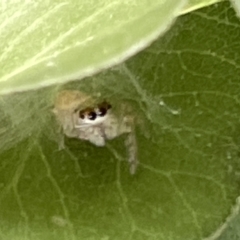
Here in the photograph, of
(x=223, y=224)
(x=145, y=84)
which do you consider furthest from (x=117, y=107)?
(x=223, y=224)

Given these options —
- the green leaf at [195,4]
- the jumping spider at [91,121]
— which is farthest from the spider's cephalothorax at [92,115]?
the green leaf at [195,4]

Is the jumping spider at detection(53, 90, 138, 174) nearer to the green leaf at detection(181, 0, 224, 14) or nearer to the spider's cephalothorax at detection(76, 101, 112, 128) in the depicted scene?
the spider's cephalothorax at detection(76, 101, 112, 128)

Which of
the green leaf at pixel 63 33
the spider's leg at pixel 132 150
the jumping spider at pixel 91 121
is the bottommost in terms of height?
the spider's leg at pixel 132 150

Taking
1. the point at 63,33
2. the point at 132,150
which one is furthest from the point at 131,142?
the point at 63,33

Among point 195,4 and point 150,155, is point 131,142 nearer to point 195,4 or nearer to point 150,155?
point 150,155

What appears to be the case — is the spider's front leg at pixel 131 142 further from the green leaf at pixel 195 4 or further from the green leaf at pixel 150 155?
the green leaf at pixel 195 4

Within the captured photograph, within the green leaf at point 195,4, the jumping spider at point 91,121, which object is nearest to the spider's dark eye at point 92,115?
the jumping spider at point 91,121

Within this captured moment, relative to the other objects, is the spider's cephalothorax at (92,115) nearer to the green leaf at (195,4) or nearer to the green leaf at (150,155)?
the green leaf at (150,155)

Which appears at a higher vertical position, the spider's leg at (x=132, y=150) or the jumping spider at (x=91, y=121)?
the jumping spider at (x=91, y=121)

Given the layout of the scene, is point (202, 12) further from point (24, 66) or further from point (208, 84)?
point (24, 66)
